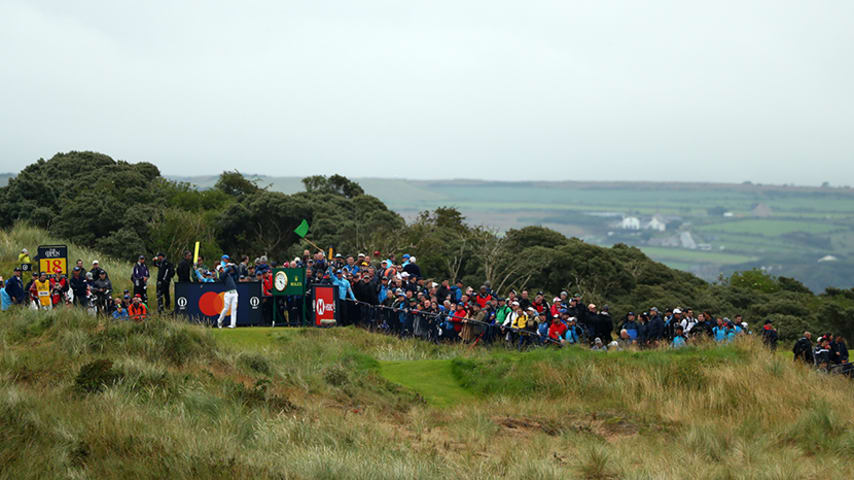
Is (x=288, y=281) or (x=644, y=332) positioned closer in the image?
(x=644, y=332)

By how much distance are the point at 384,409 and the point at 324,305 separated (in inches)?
300

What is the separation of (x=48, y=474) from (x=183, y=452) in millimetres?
1368

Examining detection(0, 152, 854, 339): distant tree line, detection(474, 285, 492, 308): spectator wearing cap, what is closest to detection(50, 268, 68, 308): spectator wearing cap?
detection(474, 285, 492, 308): spectator wearing cap

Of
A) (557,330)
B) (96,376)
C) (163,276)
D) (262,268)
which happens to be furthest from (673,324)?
(96,376)

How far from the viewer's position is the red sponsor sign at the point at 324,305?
2131 cm

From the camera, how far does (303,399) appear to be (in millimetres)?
13523

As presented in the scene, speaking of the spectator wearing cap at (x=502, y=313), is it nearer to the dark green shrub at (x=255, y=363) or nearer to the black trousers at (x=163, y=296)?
the dark green shrub at (x=255, y=363)

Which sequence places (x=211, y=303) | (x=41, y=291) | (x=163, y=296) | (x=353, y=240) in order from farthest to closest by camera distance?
1. (x=353, y=240)
2. (x=163, y=296)
3. (x=211, y=303)
4. (x=41, y=291)

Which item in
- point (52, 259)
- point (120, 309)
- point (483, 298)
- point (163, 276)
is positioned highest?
point (52, 259)

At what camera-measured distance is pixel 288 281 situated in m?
21.2

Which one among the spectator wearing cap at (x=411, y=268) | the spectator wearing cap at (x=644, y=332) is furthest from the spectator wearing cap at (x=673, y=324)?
the spectator wearing cap at (x=411, y=268)

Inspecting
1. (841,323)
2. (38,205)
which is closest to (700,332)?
(841,323)

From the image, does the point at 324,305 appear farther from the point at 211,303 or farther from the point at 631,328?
the point at 631,328

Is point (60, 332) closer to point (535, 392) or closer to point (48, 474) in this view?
point (48, 474)
